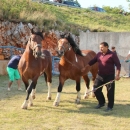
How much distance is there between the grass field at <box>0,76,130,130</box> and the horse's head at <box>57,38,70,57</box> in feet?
4.92

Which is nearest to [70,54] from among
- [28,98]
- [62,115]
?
[28,98]

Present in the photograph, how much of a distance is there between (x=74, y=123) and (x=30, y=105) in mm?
1964

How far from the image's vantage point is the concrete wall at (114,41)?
635 inches

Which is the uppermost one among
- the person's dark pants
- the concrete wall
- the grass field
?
the concrete wall

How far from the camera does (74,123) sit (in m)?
5.92

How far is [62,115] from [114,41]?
10.7 m

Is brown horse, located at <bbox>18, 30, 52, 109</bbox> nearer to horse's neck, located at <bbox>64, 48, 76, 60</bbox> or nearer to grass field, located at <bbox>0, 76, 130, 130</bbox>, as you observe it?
grass field, located at <bbox>0, 76, 130, 130</bbox>

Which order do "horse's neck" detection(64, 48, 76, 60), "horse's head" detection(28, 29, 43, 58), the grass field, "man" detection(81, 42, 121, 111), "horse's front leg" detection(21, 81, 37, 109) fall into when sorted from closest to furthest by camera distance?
the grass field
"horse's head" detection(28, 29, 43, 58)
"man" detection(81, 42, 121, 111)
"horse's front leg" detection(21, 81, 37, 109)
"horse's neck" detection(64, 48, 76, 60)

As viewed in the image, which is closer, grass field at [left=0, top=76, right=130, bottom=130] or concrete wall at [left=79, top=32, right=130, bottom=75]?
grass field at [left=0, top=76, right=130, bottom=130]

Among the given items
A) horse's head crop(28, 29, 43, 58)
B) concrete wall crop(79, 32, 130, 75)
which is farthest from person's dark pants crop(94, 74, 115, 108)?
concrete wall crop(79, 32, 130, 75)

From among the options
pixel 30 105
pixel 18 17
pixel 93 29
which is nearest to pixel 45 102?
pixel 30 105

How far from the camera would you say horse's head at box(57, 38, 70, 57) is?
7.17 metres

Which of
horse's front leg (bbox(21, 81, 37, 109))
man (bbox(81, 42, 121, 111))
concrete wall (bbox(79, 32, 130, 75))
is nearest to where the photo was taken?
man (bbox(81, 42, 121, 111))

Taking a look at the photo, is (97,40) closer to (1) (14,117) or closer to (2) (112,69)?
(2) (112,69)
